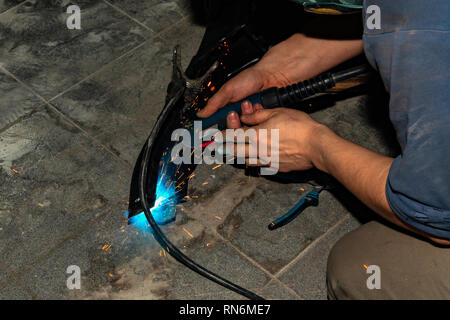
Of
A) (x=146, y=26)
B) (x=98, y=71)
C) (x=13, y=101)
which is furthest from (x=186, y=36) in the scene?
(x=13, y=101)

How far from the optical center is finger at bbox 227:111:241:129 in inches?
69.4

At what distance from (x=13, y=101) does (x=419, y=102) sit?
174 cm

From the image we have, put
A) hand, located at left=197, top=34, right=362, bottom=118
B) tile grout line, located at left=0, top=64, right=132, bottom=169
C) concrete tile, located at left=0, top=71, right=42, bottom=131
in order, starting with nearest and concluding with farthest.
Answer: hand, located at left=197, top=34, right=362, bottom=118 → tile grout line, located at left=0, top=64, right=132, bottom=169 → concrete tile, located at left=0, top=71, right=42, bottom=131

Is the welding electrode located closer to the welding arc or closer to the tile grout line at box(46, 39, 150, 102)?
the welding arc

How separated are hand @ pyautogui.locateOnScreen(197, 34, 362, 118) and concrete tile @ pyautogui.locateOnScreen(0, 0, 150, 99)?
0.77 metres

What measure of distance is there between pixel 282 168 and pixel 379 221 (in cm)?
36

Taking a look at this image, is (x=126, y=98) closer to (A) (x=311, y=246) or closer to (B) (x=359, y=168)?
(A) (x=311, y=246)

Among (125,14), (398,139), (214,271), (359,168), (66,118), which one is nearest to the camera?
(398,139)

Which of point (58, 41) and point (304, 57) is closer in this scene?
point (304, 57)

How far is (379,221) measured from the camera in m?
1.70

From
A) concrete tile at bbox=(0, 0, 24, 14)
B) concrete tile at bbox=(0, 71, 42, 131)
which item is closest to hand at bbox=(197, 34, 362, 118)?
concrete tile at bbox=(0, 71, 42, 131)

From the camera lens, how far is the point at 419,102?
1.14 m
